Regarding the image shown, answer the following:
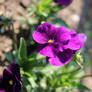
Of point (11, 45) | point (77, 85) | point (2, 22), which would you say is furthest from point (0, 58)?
point (77, 85)

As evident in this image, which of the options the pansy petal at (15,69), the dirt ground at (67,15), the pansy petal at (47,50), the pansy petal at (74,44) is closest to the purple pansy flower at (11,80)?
the pansy petal at (15,69)

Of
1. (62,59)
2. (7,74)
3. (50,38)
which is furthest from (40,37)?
(7,74)

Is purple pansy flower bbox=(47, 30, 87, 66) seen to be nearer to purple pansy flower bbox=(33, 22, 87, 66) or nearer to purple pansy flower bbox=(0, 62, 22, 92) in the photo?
purple pansy flower bbox=(33, 22, 87, 66)

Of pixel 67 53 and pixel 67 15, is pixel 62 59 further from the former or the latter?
pixel 67 15

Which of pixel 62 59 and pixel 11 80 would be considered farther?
pixel 11 80

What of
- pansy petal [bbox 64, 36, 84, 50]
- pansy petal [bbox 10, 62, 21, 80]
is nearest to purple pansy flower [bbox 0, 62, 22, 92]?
pansy petal [bbox 10, 62, 21, 80]

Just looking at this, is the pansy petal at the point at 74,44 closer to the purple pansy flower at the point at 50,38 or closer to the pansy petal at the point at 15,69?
the purple pansy flower at the point at 50,38
